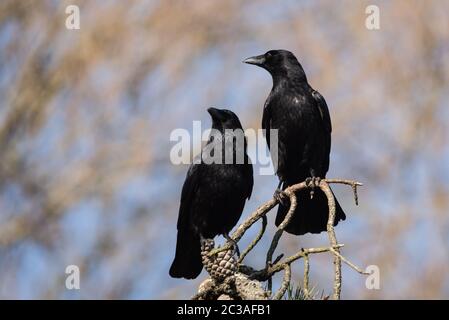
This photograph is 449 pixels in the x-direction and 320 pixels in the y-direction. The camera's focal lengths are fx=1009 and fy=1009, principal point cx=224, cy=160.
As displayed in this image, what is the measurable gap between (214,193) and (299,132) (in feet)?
2.24

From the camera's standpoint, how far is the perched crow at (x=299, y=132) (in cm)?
561

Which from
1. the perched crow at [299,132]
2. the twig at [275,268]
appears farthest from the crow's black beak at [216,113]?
the twig at [275,268]

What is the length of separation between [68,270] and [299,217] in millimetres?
6298

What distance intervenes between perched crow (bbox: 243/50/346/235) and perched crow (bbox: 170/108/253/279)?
0.87ft

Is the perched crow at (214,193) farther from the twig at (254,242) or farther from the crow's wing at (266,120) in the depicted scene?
the twig at (254,242)

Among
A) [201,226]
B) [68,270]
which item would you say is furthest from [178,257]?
[68,270]

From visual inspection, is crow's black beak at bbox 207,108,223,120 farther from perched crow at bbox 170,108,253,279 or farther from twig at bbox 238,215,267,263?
twig at bbox 238,215,267,263

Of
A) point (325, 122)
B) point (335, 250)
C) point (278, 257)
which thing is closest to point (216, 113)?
point (325, 122)

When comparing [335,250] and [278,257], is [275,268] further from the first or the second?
[335,250]

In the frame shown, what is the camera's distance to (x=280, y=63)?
6.21 meters

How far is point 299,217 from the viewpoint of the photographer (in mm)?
5469

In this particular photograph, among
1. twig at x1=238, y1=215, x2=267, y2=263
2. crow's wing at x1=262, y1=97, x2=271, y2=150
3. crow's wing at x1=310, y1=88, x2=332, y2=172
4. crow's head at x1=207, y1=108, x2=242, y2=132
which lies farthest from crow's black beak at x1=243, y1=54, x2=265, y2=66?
twig at x1=238, y1=215, x2=267, y2=263

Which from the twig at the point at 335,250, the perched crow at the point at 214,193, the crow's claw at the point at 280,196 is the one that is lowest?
the twig at the point at 335,250

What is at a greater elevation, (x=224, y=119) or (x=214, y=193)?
(x=224, y=119)
